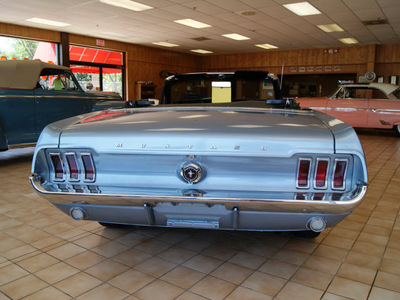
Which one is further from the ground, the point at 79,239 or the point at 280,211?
the point at 280,211

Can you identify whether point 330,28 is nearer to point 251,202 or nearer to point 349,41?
point 349,41

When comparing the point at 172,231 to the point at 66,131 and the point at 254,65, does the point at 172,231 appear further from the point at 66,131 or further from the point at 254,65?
the point at 254,65

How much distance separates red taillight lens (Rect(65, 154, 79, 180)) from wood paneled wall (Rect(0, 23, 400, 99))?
12158mm

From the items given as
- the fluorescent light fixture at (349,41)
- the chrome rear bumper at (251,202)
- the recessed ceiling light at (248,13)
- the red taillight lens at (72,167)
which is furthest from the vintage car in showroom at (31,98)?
the fluorescent light fixture at (349,41)

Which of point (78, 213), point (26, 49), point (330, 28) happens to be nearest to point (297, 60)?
point (330, 28)

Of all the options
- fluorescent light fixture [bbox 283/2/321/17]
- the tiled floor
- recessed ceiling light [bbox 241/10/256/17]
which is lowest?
the tiled floor

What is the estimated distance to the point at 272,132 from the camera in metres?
1.92

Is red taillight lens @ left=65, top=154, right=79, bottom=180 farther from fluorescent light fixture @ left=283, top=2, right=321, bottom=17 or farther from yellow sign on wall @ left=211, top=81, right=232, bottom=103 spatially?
fluorescent light fixture @ left=283, top=2, right=321, bottom=17

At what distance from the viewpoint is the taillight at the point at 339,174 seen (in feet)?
6.23

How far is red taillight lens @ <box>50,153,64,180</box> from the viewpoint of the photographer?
2.11m

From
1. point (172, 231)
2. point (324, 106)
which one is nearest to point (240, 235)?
point (172, 231)

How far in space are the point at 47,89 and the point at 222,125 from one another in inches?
209

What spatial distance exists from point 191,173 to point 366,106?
9929 mm

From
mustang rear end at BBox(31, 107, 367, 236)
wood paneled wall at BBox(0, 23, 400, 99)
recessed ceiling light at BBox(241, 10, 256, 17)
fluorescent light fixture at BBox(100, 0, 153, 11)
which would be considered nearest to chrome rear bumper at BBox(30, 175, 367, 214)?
mustang rear end at BBox(31, 107, 367, 236)
